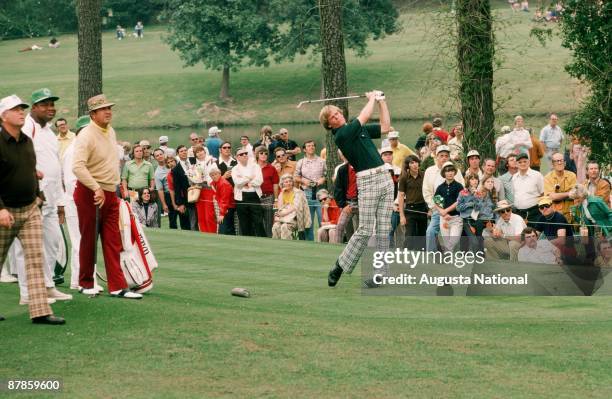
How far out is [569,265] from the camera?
13.6 meters

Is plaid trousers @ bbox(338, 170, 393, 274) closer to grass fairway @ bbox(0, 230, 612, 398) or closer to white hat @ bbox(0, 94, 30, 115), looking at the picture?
grass fairway @ bbox(0, 230, 612, 398)

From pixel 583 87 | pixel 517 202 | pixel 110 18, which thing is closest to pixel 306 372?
pixel 517 202

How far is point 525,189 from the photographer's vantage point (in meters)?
17.3

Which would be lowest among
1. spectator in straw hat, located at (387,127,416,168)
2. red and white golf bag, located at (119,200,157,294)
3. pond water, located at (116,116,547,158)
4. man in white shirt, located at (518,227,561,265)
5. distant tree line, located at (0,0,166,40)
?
man in white shirt, located at (518,227,561,265)

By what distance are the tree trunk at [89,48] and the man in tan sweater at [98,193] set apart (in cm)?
1091

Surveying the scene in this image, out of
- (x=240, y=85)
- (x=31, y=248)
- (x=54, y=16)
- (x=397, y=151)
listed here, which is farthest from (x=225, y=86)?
(x=31, y=248)

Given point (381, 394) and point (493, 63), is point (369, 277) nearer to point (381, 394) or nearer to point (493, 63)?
point (381, 394)

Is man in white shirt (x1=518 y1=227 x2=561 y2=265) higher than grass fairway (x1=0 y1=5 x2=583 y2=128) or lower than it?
lower

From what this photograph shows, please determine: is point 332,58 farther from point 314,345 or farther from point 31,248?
point 314,345

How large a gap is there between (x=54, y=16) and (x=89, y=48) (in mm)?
80703

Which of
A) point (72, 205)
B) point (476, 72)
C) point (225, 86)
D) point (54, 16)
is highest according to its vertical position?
point (54, 16)

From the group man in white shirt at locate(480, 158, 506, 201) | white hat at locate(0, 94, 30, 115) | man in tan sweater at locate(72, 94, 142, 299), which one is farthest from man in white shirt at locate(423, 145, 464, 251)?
white hat at locate(0, 94, 30, 115)

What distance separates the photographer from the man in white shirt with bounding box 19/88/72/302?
36.7 feet

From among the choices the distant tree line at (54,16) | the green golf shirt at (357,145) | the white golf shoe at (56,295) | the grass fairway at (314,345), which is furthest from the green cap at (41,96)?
the distant tree line at (54,16)
